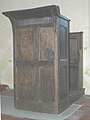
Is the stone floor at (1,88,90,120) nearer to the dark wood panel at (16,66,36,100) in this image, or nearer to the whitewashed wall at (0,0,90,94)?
the dark wood panel at (16,66,36,100)

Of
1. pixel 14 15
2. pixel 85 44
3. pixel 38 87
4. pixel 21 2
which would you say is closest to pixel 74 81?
pixel 85 44

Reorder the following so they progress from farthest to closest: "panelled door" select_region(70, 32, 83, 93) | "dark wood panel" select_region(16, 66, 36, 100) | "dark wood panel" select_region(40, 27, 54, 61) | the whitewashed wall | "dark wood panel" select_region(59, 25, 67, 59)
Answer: the whitewashed wall
"panelled door" select_region(70, 32, 83, 93)
"dark wood panel" select_region(16, 66, 36, 100)
"dark wood panel" select_region(59, 25, 67, 59)
"dark wood panel" select_region(40, 27, 54, 61)

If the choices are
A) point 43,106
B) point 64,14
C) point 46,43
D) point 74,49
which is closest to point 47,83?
point 43,106

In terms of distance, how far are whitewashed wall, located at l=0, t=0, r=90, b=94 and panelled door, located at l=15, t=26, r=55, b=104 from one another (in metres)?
2.06

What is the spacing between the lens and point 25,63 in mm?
4180

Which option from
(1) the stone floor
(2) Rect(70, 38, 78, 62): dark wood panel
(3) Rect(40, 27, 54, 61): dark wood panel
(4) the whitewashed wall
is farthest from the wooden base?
(4) the whitewashed wall

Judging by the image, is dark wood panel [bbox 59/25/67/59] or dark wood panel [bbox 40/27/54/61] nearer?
dark wood panel [bbox 40/27/54/61]

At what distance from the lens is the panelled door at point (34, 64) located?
3.93 meters

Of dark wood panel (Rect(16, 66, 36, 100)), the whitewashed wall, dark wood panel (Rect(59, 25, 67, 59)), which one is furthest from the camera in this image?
the whitewashed wall

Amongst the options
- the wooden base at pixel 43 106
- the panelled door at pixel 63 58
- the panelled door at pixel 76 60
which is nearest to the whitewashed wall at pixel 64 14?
the panelled door at pixel 76 60

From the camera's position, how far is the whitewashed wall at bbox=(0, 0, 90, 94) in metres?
5.69

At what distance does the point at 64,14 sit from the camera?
595 cm

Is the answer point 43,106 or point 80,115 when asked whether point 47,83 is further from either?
point 80,115

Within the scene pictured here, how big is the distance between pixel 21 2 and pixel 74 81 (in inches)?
118
